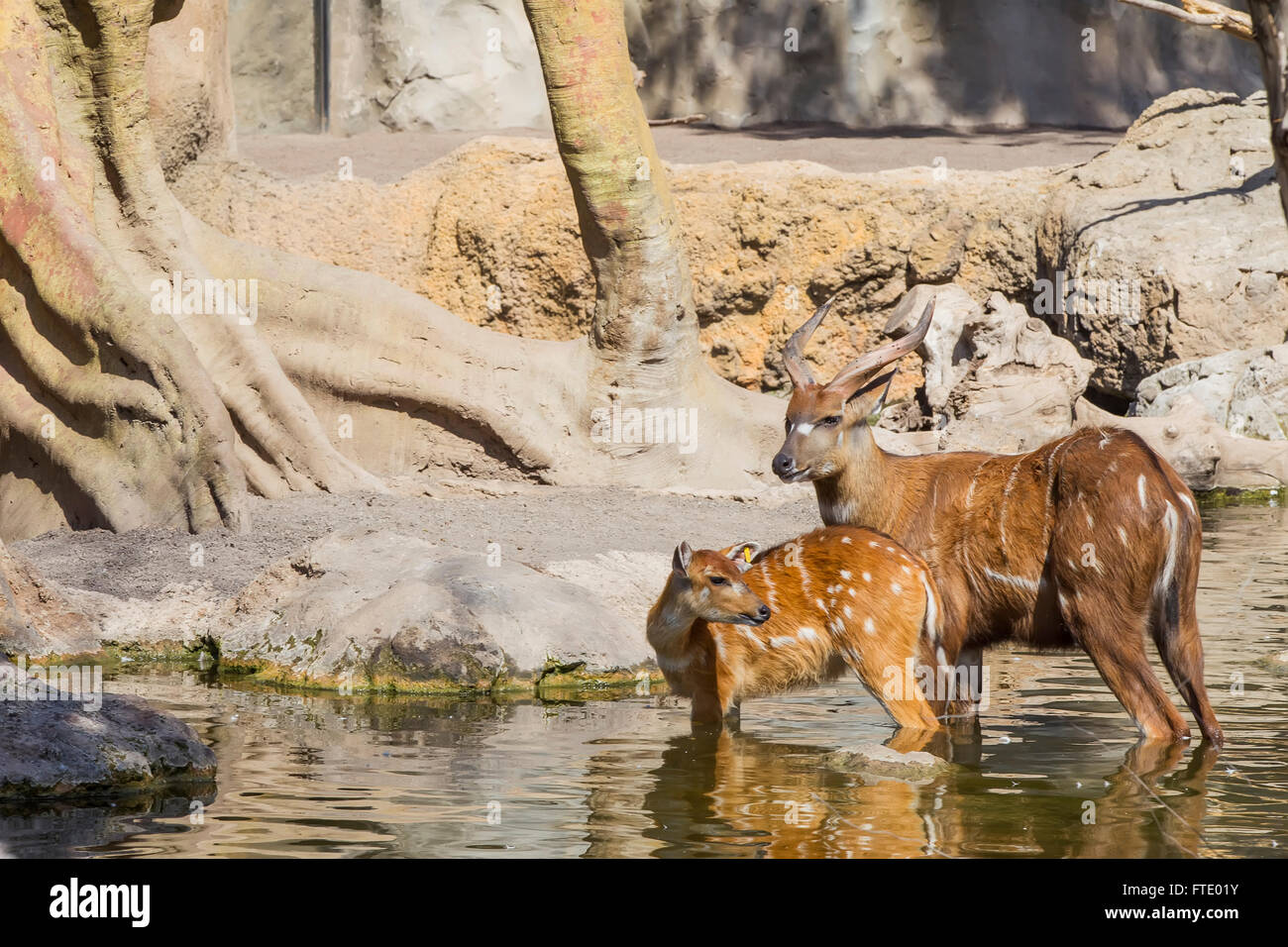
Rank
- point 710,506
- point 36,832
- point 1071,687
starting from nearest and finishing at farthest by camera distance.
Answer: point 36,832 → point 1071,687 → point 710,506

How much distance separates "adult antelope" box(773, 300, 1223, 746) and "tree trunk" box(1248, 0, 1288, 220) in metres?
1.97

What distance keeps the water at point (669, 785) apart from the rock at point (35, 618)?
45 centimetres

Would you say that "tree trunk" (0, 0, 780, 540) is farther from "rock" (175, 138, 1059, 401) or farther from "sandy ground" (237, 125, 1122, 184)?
"sandy ground" (237, 125, 1122, 184)

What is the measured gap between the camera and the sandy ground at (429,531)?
9.60m

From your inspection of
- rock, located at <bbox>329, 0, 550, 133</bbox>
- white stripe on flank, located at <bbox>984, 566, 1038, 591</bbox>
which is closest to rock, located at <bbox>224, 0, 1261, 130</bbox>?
rock, located at <bbox>329, 0, 550, 133</bbox>

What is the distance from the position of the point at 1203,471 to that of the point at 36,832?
11.9m

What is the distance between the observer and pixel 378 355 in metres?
12.6

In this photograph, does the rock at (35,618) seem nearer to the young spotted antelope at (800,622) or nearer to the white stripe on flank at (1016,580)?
the young spotted antelope at (800,622)

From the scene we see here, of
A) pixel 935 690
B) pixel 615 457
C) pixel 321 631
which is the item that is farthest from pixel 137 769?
pixel 615 457

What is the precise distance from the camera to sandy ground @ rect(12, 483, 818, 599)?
960 centimetres

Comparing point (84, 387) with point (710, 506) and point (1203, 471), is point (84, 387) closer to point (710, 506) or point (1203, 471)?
point (710, 506)

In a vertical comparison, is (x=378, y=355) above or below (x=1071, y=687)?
above

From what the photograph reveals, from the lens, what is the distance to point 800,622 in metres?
7.15

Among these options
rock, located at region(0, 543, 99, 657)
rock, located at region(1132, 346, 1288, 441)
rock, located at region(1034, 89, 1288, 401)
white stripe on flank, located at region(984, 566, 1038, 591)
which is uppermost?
rock, located at region(1034, 89, 1288, 401)
